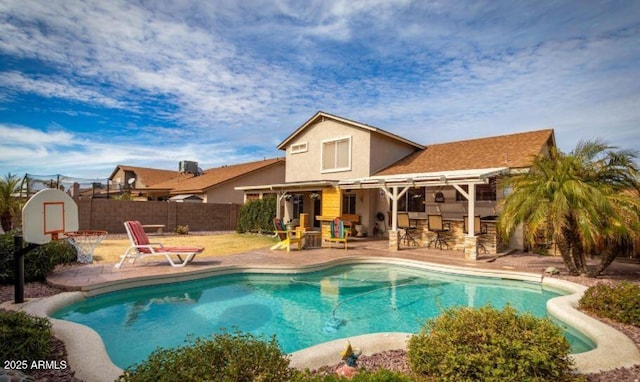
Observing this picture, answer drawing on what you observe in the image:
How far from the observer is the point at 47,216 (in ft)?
24.5

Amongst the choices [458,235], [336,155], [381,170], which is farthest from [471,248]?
[336,155]

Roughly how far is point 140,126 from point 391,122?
26.2 metres

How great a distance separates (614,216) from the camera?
8945 millimetres

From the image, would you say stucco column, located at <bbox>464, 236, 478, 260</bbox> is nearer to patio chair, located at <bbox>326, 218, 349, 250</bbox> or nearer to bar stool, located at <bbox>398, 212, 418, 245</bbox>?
bar stool, located at <bbox>398, 212, 418, 245</bbox>

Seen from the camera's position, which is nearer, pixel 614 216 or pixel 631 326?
pixel 631 326

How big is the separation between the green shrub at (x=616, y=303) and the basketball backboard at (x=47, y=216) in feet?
37.7

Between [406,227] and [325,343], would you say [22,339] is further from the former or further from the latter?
[406,227]

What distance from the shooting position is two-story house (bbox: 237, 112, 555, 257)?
53.5 ft

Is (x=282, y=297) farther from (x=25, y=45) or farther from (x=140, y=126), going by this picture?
(x=140, y=126)

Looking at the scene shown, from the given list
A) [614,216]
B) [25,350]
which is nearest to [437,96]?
[614,216]

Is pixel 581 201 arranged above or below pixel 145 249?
above

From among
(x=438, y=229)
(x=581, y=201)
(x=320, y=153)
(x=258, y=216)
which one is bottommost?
(x=438, y=229)

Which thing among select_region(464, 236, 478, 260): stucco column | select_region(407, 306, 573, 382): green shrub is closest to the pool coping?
select_region(407, 306, 573, 382): green shrub

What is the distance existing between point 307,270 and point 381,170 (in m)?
10.3
